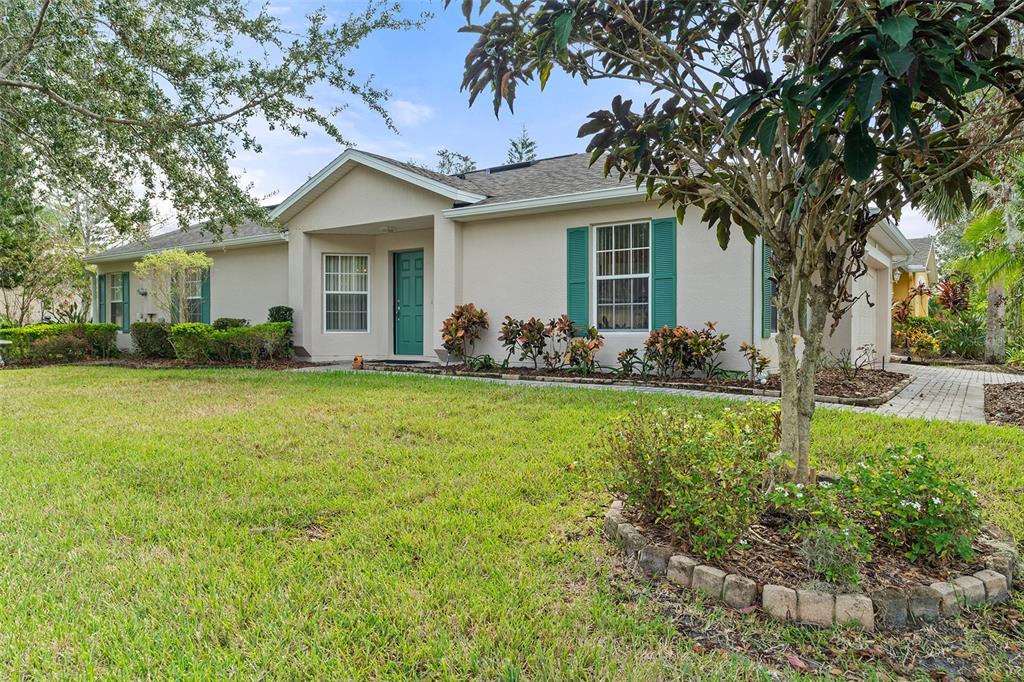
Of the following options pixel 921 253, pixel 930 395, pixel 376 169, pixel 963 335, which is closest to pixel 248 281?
pixel 376 169

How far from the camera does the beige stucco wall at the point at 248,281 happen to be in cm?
1397

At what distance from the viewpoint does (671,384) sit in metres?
8.34

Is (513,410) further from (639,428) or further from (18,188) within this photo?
(18,188)

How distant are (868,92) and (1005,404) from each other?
7.25m

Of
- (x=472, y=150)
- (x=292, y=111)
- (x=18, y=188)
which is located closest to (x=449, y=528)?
(x=292, y=111)

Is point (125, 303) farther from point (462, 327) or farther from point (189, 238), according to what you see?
point (462, 327)

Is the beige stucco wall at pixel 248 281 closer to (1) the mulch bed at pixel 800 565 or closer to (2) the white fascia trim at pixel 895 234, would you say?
(2) the white fascia trim at pixel 895 234

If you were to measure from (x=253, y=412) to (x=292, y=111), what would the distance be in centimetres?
598

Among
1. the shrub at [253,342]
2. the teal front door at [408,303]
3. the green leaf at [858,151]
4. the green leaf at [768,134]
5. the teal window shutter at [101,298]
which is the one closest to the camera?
the green leaf at [858,151]

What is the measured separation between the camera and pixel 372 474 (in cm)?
412

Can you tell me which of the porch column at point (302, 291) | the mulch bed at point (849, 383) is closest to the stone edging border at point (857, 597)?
the mulch bed at point (849, 383)

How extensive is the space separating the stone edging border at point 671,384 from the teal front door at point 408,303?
6.02ft

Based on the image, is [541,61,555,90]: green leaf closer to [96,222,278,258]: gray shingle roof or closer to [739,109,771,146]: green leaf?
[739,109,771,146]: green leaf

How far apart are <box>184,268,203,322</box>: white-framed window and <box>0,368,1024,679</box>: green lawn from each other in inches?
394
